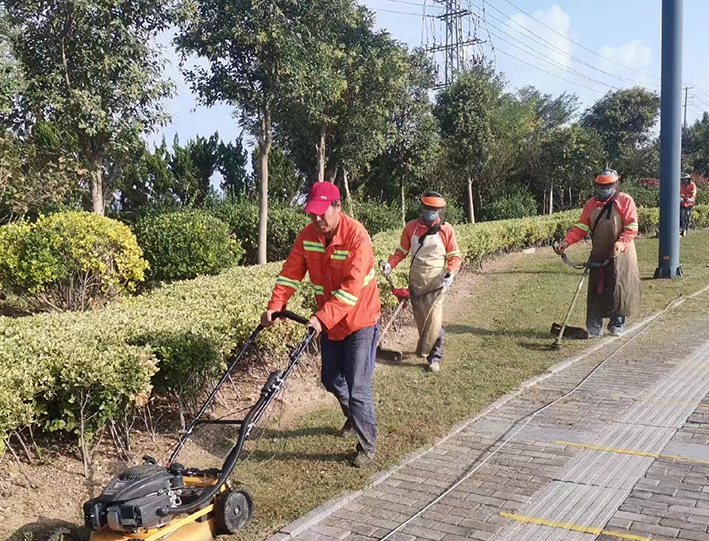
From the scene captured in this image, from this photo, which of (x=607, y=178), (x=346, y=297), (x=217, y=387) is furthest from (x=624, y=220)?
(x=217, y=387)

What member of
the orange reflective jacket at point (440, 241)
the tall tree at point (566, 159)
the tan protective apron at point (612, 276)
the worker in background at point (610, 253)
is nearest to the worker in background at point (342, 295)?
the orange reflective jacket at point (440, 241)

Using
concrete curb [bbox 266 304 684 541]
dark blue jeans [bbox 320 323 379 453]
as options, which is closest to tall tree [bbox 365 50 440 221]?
concrete curb [bbox 266 304 684 541]

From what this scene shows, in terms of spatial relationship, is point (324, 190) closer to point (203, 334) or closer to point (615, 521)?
point (203, 334)

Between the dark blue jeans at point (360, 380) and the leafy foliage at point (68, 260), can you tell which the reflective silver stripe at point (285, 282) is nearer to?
the dark blue jeans at point (360, 380)

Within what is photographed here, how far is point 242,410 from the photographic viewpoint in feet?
17.0

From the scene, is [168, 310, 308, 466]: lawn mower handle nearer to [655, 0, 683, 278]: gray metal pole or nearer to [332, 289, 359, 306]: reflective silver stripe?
[332, 289, 359, 306]: reflective silver stripe

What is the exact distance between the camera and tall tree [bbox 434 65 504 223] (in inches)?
768

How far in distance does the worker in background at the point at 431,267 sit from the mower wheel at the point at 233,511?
10.6 ft

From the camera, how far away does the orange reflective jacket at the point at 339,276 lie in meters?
4.07

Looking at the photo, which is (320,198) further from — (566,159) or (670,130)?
(566,159)

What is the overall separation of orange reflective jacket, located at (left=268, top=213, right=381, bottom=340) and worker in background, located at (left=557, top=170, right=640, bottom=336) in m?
3.87

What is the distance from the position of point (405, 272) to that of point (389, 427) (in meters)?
3.23

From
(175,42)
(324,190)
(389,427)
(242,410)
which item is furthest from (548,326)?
(175,42)

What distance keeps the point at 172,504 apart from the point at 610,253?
19.4 ft
